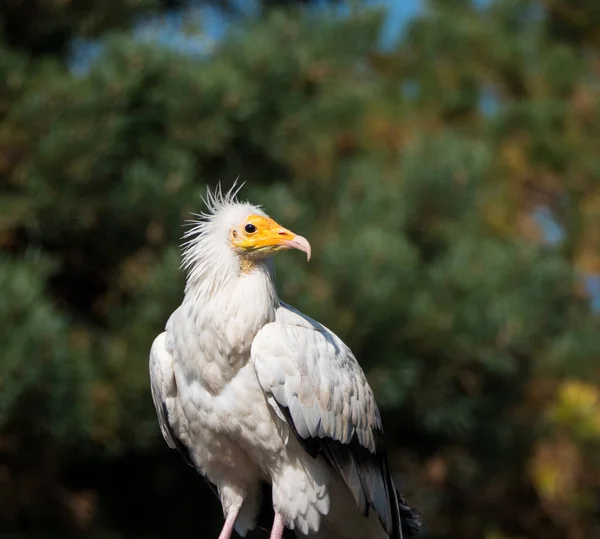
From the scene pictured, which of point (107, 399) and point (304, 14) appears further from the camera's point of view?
point (304, 14)

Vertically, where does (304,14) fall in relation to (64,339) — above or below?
above

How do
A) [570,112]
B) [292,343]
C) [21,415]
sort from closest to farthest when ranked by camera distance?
[292,343]
[21,415]
[570,112]

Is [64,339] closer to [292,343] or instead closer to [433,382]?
[433,382]

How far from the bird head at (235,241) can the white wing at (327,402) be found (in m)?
0.29

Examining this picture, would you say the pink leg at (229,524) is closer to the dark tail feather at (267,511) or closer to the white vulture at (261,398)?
the white vulture at (261,398)

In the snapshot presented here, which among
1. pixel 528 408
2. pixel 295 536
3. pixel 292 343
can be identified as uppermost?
pixel 528 408

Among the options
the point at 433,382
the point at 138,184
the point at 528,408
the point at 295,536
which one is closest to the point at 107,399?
the point at 138,184

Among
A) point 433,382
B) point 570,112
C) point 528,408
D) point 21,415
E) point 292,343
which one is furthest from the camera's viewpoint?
point 570,112

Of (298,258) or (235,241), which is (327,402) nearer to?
(235,241)

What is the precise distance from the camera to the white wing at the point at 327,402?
15.0ft

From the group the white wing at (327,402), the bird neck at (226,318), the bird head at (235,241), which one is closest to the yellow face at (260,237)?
the bird head at (235,241)

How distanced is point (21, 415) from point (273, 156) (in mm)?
3676

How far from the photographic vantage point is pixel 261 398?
462 centimetres

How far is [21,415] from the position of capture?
8.31 metres
